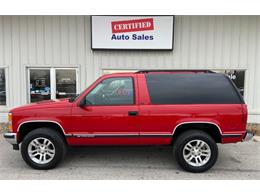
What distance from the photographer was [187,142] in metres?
4.37

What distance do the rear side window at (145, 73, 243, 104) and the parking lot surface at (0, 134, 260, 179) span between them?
4.36 ft

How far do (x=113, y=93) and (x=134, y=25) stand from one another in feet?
14.1

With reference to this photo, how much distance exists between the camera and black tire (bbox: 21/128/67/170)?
442 cm

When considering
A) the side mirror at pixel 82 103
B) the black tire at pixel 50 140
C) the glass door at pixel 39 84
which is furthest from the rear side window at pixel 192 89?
the glass door at pixel 39 84

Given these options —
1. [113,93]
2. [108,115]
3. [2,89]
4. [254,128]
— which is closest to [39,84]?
[2,89]

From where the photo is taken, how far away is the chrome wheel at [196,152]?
4391 millimetres

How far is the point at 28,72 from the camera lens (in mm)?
8531

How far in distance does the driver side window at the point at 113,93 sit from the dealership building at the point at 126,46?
12.6 ft

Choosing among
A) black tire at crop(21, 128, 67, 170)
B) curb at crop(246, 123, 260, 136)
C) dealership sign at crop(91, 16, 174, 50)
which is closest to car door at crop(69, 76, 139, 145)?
black tire at crop(21, 128, 67, 170)

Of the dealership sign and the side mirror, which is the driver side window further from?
the dealership sign

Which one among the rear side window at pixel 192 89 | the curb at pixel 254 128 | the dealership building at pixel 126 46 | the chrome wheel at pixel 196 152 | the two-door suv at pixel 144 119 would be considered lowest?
the curb at pixel 254 128

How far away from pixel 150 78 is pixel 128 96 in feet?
1.83

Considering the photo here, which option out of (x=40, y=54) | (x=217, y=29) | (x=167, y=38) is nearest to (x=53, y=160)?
(x=40, y=54)

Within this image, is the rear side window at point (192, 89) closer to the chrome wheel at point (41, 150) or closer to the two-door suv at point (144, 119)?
the two-door suv at point (144, 119)
